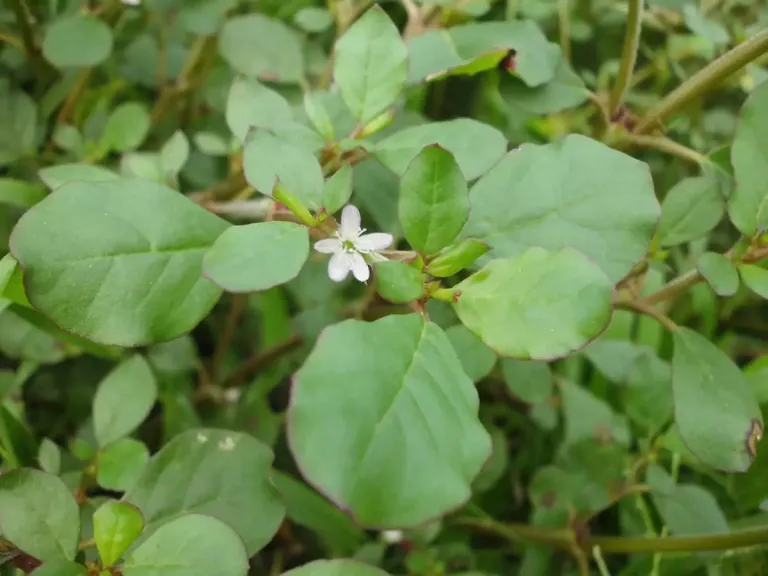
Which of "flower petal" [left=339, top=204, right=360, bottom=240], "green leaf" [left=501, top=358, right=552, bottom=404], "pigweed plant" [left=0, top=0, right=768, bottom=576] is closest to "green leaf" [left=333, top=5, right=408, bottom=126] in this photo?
"pigweed plant" [left=0, top=0, right=768, bottom=576]

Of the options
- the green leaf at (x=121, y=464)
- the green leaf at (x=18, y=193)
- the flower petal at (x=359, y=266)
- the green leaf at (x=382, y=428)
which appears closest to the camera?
the green leaf at (x=382, y=428)

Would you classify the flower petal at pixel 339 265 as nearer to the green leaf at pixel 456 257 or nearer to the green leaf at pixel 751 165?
the green leaf at pixel 456 257

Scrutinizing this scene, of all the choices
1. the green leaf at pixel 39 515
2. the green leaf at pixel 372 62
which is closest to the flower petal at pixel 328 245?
the green leaf at pixel 372 62

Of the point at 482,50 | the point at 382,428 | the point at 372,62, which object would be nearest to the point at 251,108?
the point at 372,62

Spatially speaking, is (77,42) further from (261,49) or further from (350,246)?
(350,246)

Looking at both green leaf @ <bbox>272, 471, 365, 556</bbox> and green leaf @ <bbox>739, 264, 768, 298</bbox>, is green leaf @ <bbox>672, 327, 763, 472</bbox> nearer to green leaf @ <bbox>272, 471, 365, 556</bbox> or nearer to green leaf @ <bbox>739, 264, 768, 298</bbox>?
green leaf @ <bbox>739, 264, 768, 298</bbox>

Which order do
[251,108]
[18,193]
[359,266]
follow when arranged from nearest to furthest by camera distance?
[359,266] → [251,108] → [18,193]
